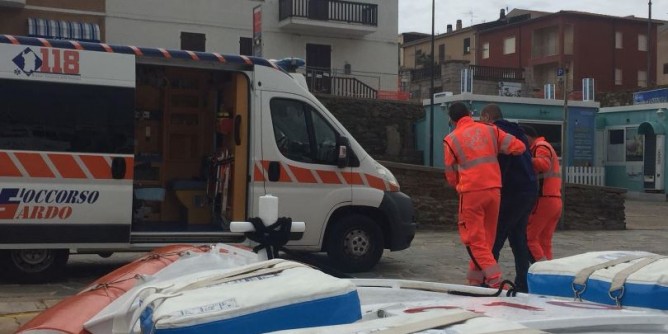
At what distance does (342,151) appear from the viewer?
902cm

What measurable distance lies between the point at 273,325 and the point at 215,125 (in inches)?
336

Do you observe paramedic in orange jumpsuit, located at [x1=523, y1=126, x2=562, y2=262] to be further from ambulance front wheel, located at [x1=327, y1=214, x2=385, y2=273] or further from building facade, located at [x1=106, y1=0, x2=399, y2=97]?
building facade, located at [x1=106, y1=0, x2=399, y2=97]

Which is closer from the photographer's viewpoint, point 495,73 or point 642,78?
point 495,73

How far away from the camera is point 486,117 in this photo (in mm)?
7500

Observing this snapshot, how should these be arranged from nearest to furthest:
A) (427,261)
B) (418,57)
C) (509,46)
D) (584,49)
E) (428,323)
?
(428,323) → (427,261) → (584,49) → (509,46) → (418,57)

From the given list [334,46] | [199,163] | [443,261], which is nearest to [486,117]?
[443,261]

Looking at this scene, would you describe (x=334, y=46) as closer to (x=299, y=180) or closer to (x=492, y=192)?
(x=299, y=180)

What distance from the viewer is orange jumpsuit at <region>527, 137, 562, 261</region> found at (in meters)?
7.79

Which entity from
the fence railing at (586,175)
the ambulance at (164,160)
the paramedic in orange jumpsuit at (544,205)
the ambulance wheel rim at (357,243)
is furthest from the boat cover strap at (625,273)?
the fence railing at (586,175)

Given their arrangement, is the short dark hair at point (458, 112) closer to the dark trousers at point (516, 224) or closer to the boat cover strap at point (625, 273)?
the dark trousers at point (516, 224)

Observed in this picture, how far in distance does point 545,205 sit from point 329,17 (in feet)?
90.4

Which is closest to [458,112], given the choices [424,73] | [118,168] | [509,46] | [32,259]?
[118,168]

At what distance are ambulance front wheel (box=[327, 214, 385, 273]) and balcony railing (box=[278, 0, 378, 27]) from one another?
2505 cm

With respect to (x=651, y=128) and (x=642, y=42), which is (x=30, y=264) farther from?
(x=642, y=42)
